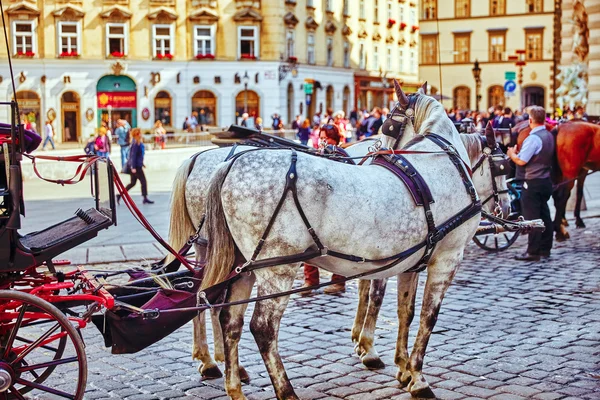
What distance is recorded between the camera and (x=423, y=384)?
20.8 ft

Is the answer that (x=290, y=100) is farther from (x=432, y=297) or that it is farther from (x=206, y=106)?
(x=432, y=297)

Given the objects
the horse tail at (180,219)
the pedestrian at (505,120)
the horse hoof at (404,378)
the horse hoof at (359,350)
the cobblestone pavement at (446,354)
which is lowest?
the cobblestone pavement at (446,354)

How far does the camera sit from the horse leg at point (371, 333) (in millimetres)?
7156

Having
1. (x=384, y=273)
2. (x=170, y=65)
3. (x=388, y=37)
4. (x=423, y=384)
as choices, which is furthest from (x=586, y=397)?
(x=388, y=37)

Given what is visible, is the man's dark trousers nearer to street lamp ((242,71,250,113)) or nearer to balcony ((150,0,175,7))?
street lamp ((242,71,250,113))

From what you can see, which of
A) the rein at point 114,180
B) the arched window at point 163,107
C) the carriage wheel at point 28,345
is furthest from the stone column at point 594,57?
the carriage wheel at point 28,345

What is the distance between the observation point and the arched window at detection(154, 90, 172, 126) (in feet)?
162

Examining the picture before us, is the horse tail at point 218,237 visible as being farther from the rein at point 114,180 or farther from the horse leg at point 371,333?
the horse leg at point 371,333

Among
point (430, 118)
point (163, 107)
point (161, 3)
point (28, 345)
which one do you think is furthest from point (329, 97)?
point (28, 345)

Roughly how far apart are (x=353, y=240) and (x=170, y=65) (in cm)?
4462

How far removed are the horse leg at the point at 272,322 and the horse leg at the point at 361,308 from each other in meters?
1.93

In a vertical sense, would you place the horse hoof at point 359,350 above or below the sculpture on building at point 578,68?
below

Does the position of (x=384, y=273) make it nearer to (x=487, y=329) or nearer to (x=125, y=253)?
(x=487, y=329)

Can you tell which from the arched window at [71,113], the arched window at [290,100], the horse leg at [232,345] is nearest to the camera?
the horse leg at [232,345]
